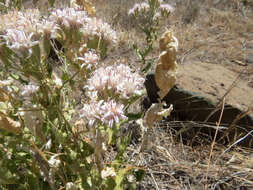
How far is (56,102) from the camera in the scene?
111 centimetres

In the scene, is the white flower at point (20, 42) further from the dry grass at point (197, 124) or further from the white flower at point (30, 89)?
the dry grass at point (197, 124)

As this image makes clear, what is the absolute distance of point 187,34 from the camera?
647 centimetres

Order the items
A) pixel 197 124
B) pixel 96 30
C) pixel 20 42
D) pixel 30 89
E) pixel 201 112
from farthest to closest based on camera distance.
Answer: pixel 201 112 → pixel 197 124 → pixel 96 30 → pixel 30 89 → pixel 20 42

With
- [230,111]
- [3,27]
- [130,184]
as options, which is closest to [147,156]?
[130,184]

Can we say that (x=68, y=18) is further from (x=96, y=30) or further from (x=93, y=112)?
(x=93, y=112)

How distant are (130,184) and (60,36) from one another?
1.06m

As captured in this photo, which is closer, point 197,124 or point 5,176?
point 5,176

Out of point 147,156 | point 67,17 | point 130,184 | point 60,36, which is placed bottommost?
point 147,156

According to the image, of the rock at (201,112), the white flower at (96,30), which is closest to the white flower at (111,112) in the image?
the white flower at (96,30)

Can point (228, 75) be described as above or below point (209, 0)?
below

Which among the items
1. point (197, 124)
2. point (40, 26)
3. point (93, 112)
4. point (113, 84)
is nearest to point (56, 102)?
point (93, 112)

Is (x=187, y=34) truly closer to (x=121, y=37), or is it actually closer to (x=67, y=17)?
(x=121, y=37)

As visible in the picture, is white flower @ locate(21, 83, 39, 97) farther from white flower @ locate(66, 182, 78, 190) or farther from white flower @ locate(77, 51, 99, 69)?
white flower @ locate(66, 182, 78, 190)

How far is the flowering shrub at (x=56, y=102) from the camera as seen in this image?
1.10 m
